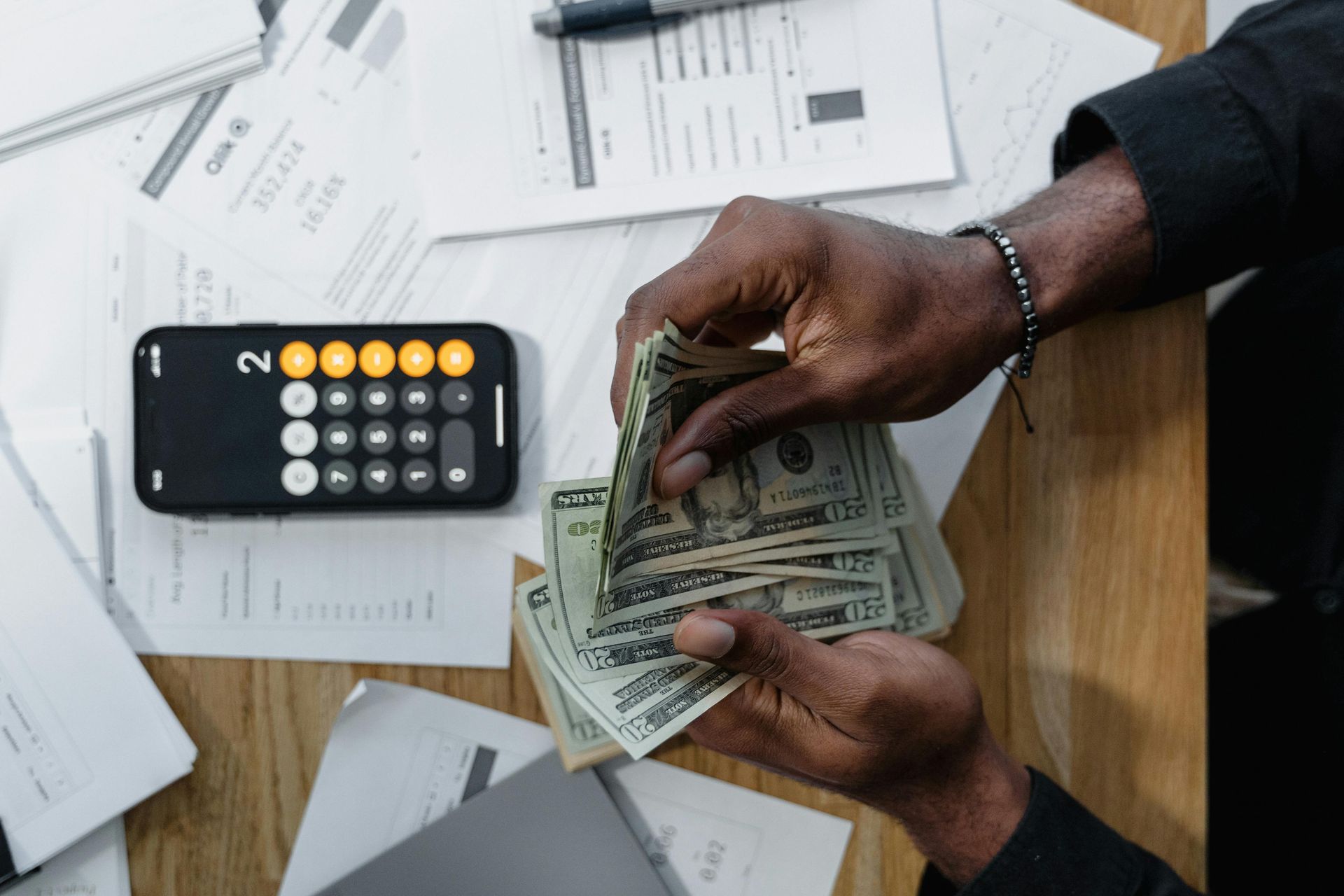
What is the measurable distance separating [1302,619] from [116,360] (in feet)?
2.79

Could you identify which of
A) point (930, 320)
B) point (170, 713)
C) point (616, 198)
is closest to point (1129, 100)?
point (930, 320)

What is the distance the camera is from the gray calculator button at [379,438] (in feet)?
1.80

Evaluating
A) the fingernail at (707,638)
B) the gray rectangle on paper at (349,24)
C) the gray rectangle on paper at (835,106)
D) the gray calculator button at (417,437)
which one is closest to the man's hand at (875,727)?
the fingernail at (707,638)

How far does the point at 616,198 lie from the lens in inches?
22.4

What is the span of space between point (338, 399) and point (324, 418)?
0.01 meters

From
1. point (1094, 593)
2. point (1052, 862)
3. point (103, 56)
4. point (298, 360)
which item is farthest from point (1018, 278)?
point (103, 56)

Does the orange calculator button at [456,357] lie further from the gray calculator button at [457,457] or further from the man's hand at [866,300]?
the man's hand at [866,300]

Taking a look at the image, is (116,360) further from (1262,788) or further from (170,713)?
(1262,788)

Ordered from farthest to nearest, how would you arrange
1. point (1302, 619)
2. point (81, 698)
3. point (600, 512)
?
point (1302, 619)
point (81, 698)
point (600, 512)

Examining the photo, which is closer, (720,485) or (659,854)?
(720,485)

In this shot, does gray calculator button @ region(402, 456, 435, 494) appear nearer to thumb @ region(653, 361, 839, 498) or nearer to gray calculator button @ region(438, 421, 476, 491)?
gray calculator button @ region(438, 421, 476, 491)

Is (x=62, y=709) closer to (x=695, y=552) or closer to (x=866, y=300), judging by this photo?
(x=695, y=552)

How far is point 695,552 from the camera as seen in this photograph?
442 millimetres

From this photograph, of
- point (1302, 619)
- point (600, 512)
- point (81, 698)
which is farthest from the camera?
point (1302, 619)
